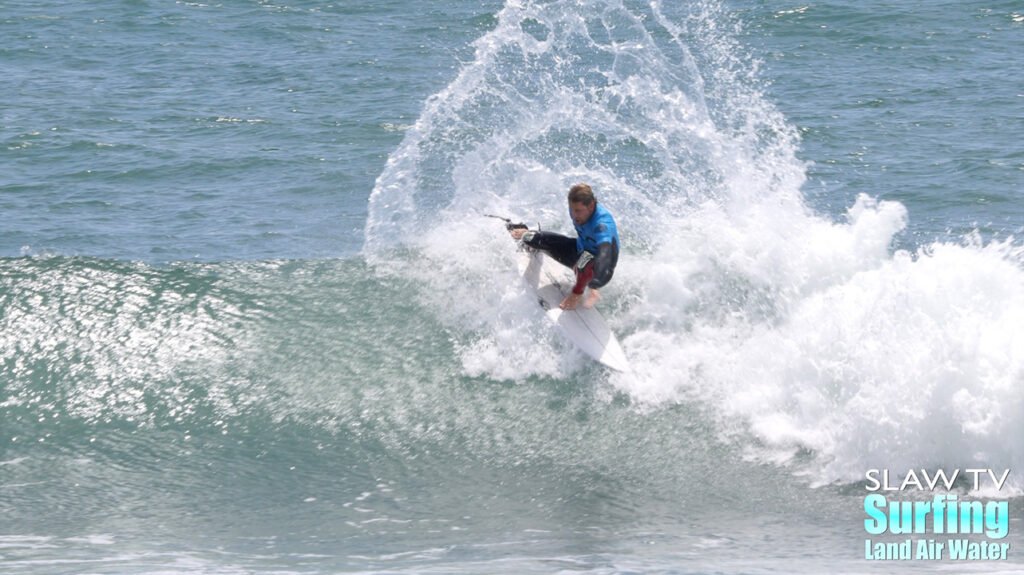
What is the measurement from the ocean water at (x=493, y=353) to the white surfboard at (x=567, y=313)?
134 mm

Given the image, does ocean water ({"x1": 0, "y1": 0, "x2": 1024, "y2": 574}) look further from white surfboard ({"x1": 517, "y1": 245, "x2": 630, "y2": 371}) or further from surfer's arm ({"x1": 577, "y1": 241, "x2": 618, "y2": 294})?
surfer's arm ({"x1": 577, "y1": 241, "x2": 618, "y2": 294})

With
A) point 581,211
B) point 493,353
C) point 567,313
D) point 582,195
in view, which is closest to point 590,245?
point 581,211

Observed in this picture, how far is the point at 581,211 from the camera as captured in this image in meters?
9.04

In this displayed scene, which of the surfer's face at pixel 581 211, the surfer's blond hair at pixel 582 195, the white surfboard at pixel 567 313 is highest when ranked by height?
the surfer's blond hair at pixel 582 195

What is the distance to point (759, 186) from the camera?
10969mm

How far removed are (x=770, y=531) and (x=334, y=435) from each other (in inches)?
142

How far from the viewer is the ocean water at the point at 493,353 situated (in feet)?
25.1

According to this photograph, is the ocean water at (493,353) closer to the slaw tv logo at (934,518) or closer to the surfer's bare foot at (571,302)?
the slaw tv logo at (934,518)

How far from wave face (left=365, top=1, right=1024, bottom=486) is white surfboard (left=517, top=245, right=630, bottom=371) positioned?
0.17m

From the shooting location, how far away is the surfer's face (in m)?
9.02

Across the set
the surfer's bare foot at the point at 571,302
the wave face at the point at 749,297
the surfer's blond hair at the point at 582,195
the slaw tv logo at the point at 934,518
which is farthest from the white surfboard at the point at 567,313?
the slaw tv logo at the point at 934,518

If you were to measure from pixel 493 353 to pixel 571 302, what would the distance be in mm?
848

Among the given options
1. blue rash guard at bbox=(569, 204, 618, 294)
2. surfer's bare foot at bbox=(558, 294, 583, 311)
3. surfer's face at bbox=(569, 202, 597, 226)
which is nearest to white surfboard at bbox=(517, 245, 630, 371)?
surfer's bare foot at bbox=(558, 294, 583, 311)

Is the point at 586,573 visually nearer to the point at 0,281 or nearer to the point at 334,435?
the point at 334,435
